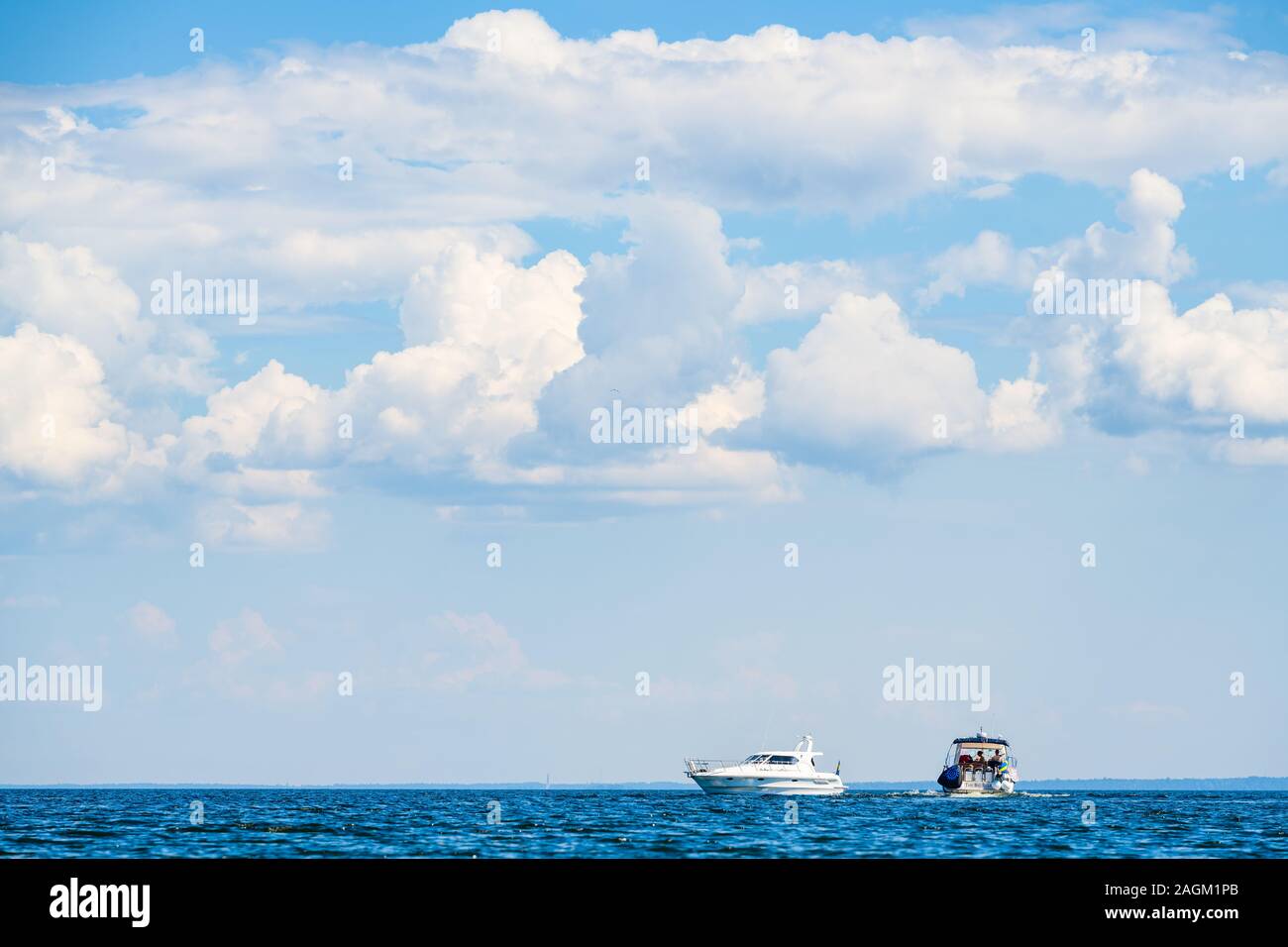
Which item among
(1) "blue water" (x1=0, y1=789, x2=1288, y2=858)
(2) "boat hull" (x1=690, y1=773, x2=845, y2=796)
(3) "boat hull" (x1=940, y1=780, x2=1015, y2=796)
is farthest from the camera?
(2) "boat hull" (x1=690, y1=773, x2=845, y2=796)

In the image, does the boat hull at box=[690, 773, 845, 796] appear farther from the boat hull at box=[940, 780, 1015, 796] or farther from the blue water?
the blue water

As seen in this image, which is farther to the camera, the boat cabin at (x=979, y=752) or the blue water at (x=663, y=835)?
the boat cabin at (x=979, y=752)

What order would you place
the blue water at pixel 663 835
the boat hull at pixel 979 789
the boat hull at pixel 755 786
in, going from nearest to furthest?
the blue water at pixel 663 835
the boat hull at pixel 979 789
the boat hull at pixel 755 786

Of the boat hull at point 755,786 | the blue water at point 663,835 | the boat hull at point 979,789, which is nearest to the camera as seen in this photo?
the blue water at point 663,835

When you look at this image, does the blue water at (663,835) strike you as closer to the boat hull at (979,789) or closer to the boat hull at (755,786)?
the boat hull at (979,789)

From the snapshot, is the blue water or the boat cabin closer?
the blue water

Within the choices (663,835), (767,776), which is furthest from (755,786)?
(663,835)

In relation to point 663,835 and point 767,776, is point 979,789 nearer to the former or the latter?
point 767,776

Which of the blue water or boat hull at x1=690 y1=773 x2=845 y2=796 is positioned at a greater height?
the blue water

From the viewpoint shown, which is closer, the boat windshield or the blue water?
the blue water

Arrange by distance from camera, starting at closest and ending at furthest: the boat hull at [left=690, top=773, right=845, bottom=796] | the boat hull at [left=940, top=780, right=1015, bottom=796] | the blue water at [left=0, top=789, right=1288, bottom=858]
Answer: the blue water at [left=0, top=789, right=1288, bottom=858] < the boat hull at [left=940, top=780, right=1015, bottom=796] < the boat hull at [left=690, top=773, right=845, bottom=796]
